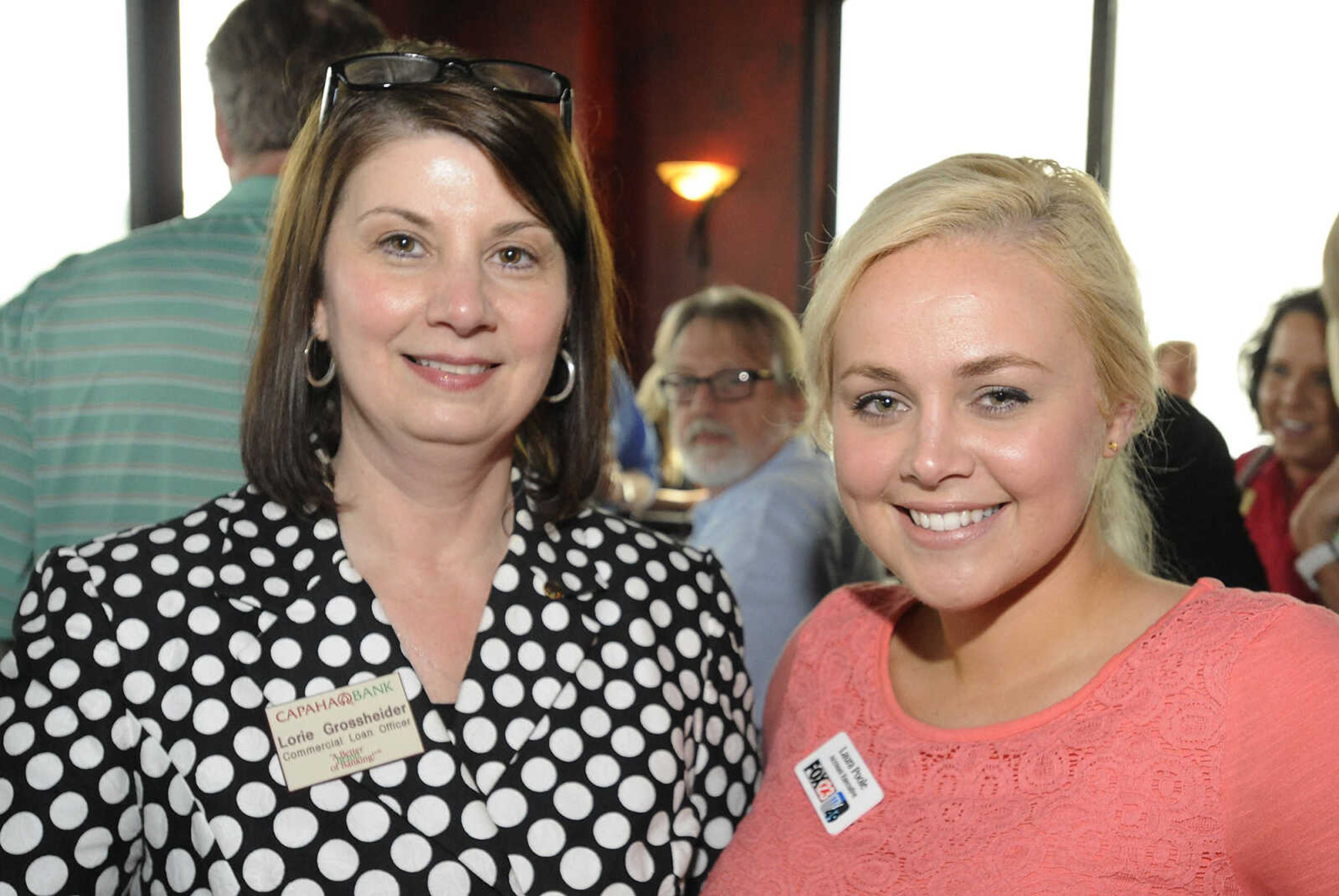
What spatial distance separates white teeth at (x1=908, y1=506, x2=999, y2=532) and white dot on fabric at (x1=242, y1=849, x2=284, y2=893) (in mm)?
808

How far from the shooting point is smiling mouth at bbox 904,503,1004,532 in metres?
1.34

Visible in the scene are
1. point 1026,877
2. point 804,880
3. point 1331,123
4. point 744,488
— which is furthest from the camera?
point 1331,123

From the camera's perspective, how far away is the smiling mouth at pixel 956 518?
1.34 meters

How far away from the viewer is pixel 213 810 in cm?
126

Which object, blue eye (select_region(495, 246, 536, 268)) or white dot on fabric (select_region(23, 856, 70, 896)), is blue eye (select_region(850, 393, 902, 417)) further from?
white dot on fabric (select_region(23, 856, 70, 896))

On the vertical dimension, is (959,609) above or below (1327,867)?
above

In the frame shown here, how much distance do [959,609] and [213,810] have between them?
2.84ft

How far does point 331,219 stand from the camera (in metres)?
1.48

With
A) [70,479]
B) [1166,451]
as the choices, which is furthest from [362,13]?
[1166,451]

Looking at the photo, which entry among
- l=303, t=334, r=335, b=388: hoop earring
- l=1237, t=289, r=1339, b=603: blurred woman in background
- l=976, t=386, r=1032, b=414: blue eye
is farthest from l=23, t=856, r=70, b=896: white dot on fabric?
l=1237, t=289, r=1339, b=603: blurred woman in background

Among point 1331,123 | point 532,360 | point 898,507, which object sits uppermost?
point 1331,123

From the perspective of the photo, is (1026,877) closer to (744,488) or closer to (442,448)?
(442,448)

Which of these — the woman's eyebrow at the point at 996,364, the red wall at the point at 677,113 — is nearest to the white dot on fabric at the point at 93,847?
the woman's eyebrow at the point at 996,364

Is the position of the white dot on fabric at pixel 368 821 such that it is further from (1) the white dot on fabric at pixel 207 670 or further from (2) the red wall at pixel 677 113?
(2) the red wall at pixel 677 113
